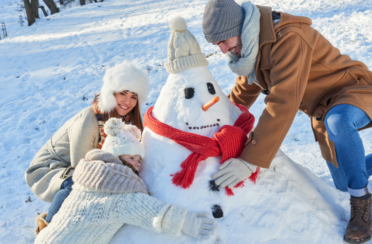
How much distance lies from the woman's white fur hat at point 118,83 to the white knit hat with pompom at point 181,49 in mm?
717

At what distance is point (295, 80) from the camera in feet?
6.25

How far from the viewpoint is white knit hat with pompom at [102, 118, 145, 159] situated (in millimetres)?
1957

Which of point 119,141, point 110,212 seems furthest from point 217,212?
point 119,141

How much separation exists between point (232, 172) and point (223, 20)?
94 centimetres

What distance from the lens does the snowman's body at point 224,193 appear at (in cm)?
177

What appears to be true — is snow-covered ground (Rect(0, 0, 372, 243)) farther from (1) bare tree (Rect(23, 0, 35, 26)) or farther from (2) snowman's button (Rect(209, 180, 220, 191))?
(1) bare tree (Rect(23, 0, 35, 26))

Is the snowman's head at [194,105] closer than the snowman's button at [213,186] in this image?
No

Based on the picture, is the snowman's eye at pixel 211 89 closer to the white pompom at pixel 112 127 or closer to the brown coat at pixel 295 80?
the brown coat at pixel 295 80

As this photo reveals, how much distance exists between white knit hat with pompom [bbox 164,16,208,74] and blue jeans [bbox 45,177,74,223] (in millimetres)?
1248

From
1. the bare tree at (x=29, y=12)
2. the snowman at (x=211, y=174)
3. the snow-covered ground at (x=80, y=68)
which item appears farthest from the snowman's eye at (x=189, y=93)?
the bare tree at (x=29, y=12)

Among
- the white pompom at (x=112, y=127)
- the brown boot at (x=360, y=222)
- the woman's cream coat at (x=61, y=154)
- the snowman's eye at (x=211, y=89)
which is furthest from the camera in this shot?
the woman's cream coat at (x=61, y=154)

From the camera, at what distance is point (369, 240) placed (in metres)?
1.93

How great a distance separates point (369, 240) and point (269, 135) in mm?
910

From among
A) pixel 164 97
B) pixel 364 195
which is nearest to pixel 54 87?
pixel 164 97
